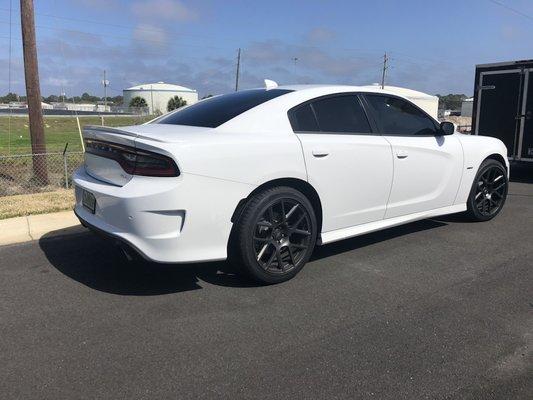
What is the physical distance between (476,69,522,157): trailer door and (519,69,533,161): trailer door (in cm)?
11

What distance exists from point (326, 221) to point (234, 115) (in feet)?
3.93

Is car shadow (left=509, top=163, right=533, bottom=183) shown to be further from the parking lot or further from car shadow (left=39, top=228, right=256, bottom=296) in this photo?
car shadow (left=39, top=228, right=256, bottom=296)

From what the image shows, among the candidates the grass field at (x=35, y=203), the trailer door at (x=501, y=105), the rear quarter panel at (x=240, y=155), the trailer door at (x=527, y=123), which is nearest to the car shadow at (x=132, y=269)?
the rear quarter panel at (x=240, y=155)

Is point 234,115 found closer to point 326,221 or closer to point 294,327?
point 326,221

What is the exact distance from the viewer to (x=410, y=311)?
3680 mm

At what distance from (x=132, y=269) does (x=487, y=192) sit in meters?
4.22

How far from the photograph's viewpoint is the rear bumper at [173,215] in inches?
140

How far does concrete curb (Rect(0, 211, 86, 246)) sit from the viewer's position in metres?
5.65

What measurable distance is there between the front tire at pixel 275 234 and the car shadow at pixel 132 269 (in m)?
0.18

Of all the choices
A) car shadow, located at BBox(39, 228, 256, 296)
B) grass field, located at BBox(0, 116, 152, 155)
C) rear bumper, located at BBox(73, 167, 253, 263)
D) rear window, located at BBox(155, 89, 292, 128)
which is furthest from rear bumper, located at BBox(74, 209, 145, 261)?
grass field, located at BBox(0, 116, 152, 155)

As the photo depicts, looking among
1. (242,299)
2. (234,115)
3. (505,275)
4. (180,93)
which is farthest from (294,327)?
(180,93)

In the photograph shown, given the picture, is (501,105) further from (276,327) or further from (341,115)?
(276,327)

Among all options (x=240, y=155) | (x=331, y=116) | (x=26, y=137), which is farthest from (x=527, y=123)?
(x=26, y=137)

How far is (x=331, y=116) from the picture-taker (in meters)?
4.53
